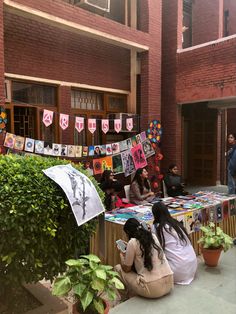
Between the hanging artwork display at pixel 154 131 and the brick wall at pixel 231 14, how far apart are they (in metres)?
6.79

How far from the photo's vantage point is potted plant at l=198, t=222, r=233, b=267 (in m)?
4.67

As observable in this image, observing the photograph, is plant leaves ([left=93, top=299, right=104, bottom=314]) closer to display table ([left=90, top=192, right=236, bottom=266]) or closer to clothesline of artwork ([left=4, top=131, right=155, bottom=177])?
display table ([left=90, top=192, right=236, bottom=266])

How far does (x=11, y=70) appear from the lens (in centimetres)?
676

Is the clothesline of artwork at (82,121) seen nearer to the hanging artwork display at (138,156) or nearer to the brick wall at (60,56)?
the hanging artwork display at (138,156)

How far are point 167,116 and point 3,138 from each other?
5261 millimetres

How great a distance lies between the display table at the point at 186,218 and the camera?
14.6 feet

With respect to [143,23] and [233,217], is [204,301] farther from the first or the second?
[143,23]

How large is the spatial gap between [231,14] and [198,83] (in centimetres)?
617

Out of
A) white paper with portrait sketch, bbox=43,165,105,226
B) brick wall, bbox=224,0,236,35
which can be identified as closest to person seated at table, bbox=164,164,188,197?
white paper with portrait sketch, bbox=43,165,105,226

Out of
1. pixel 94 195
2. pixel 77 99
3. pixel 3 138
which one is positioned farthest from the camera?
Result: pixel 77 99

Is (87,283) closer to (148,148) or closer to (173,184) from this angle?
(173,184)

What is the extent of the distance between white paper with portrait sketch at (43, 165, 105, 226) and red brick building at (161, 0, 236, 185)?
638 centimetres

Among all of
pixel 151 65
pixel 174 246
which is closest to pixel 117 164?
pixel 151 65

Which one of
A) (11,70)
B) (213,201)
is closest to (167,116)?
(213,201)
